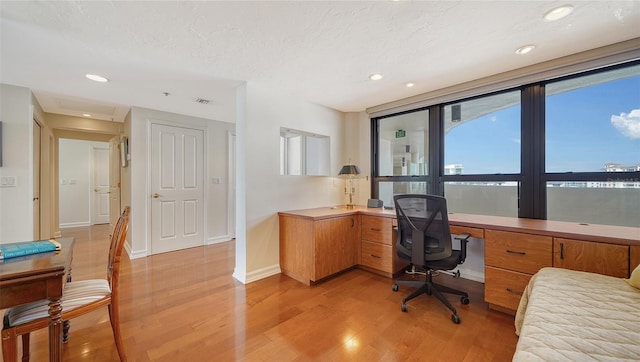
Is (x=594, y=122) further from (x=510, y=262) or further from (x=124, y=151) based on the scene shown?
(x=124, y=151)

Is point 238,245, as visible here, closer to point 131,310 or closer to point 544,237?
point 131,310

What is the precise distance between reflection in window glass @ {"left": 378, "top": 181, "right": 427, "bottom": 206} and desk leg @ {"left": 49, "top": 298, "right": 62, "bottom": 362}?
126 inches

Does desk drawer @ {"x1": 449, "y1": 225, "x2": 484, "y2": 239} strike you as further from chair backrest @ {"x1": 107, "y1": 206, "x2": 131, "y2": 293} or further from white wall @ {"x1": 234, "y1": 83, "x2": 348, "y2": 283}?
chair backrest @ {"x1": 107, "y1": 206, "x2": 131, "y2": 293}

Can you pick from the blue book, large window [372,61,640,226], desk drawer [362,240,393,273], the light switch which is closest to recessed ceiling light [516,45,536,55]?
large window [372,61,640,226]

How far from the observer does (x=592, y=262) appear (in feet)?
5.53

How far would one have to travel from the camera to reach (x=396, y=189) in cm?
360

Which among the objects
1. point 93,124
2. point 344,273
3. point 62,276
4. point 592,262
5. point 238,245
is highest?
point 93,124

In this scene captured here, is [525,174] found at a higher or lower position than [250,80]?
lower

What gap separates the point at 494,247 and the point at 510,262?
0.49ft

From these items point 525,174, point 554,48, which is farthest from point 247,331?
point 554,48

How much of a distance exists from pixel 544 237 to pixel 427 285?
1000mm

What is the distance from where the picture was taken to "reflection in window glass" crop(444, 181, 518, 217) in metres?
2.63

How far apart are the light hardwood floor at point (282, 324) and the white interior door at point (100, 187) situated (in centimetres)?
479

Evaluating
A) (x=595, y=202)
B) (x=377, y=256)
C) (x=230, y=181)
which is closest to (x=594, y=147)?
Answer: (x=595, y=202)
